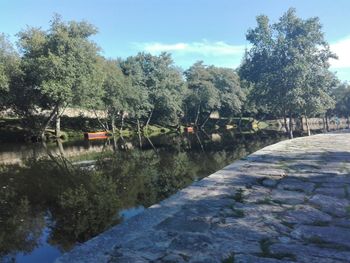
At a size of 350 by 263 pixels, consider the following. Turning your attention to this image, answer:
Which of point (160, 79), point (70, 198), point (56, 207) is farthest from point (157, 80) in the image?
point (56, 207)

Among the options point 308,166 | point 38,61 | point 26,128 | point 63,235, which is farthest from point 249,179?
point 26,128

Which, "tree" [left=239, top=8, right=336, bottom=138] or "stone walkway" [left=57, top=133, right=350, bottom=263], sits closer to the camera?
"stone walkway" [left=57, top=133, right=350, bottom=263]

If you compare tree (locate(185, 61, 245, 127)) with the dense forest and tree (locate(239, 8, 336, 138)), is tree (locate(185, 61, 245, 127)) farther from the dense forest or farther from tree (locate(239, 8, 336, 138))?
tree (locate(239, 8, 336, 138))

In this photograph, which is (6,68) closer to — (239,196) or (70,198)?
(70,198)

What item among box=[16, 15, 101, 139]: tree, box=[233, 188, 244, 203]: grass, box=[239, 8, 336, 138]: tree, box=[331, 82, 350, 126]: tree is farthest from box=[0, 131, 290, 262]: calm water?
box=[331, 82, 350, 126]: tree

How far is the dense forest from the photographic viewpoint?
24.3m

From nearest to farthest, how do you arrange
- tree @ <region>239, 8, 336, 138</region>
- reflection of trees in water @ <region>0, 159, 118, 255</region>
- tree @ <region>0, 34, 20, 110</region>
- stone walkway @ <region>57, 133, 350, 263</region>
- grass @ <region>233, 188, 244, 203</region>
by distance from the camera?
stone walkway @ <region>57, 133, 350, 263</region> → grass @ <region>233, 188, 244, 203</region> → reflection of trees in water @ <region>0, 159, 118, 255</region> → tree @ <region>239, 8, 336, 138</region> → tree @ <region>0, 34, 20, 110</region>

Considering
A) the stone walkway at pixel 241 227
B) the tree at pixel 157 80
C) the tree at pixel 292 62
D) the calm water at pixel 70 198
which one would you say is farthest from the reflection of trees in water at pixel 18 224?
the tree at pixel 157 80

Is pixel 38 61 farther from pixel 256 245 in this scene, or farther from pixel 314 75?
pixel 256 245

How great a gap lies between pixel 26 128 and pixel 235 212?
136ft

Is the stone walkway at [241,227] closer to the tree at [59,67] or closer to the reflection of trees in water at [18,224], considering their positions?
the reflection of trees in water at [18,224]

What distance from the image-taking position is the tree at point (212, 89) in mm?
59875

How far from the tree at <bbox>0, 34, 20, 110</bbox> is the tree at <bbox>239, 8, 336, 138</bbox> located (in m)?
21.7

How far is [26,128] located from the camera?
42.9 meters
